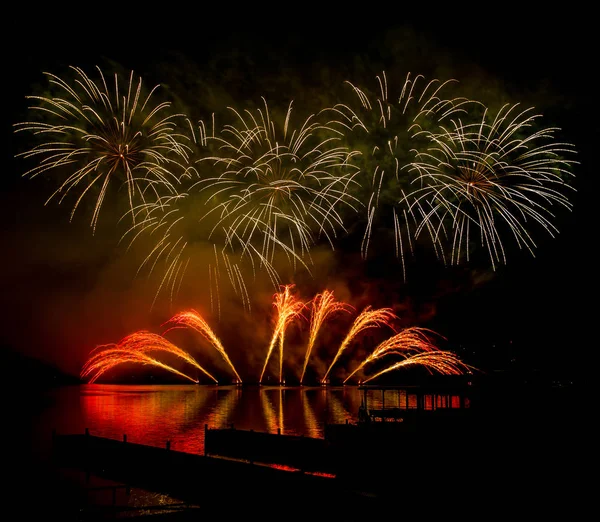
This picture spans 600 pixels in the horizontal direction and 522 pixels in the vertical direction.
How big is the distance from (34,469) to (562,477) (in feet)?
81.8

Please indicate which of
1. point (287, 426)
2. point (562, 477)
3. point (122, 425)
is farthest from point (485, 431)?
point (122, 425)

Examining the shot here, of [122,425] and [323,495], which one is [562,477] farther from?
[122,425]

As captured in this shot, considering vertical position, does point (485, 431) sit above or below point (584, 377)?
below

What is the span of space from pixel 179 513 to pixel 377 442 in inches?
336

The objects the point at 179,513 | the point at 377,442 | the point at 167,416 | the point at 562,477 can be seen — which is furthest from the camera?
the point at 167,416

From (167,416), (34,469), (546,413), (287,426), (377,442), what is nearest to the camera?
(377,442)

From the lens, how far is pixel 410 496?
17.3 metres

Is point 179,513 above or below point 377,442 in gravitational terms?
below

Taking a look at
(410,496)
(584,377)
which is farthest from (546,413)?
(584,377)

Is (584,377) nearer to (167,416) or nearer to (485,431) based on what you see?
(485,431)

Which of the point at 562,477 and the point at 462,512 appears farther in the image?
the point at 562,477

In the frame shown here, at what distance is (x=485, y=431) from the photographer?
2430cm

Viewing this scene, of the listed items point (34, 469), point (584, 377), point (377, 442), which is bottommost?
point (34, 469)

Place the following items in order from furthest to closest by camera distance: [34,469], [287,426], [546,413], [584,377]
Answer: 1. [287,426]
2. [584,377]
3. [34,469]
4. [546,413]
